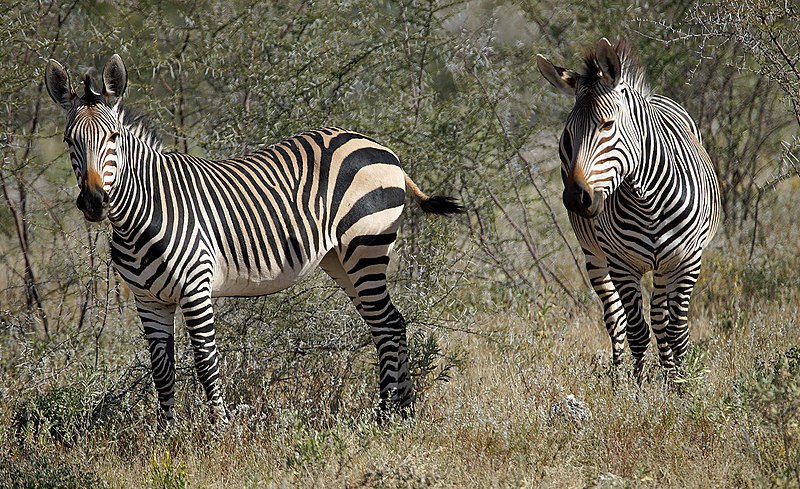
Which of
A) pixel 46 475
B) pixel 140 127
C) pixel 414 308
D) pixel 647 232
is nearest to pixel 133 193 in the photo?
pixel 140 127

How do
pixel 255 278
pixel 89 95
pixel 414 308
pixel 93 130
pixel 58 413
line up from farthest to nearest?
1. pixel 414 308
2. pixel 58 413
3. pixel 255 278
4. pixel 89 95
5. pixel 93 130

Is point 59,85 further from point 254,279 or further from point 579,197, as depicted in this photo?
point 579,197

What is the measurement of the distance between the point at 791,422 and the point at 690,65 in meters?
6.25

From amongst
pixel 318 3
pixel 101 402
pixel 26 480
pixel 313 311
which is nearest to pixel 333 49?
pixel 318 3

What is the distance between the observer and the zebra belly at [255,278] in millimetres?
5660

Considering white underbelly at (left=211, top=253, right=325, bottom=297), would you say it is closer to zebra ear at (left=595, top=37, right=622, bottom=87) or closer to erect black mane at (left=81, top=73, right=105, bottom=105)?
erect black mane at (left=81, top=73, right=105, bottom=105)

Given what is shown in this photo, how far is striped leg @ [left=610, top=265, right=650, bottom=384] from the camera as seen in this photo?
6102 millimetres

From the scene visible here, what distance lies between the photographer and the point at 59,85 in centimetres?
527

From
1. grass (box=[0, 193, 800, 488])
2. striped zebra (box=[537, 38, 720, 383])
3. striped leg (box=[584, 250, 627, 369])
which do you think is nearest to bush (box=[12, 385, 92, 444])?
grass (box=[0, 193, 800, 488])

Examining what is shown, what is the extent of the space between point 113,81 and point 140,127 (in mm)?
440

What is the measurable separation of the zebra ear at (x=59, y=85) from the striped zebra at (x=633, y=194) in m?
2.92

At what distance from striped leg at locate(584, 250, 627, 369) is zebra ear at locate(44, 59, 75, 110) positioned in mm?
3730

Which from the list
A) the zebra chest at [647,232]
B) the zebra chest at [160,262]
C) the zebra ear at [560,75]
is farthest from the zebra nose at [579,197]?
the zebra chest at [160,262]

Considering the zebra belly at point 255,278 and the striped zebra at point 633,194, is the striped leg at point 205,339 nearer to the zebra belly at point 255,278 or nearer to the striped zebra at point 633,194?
the zebra belly at point 255,278
